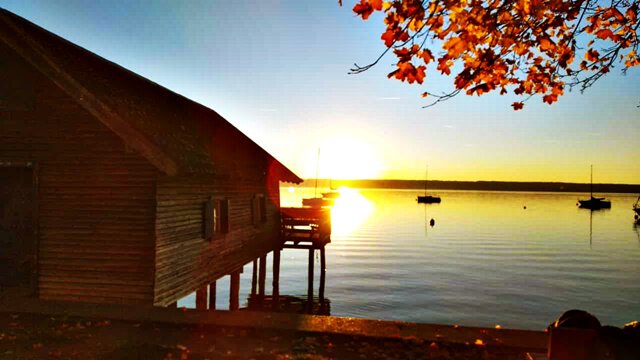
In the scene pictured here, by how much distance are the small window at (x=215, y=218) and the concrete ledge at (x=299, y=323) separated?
21.1 feet

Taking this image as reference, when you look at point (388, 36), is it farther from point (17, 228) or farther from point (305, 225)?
point (305, 225)

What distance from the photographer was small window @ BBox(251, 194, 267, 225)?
21.2 meters

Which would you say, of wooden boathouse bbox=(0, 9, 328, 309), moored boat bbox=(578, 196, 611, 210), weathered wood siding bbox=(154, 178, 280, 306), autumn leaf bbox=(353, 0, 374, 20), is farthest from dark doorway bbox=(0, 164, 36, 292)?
moored boat bbox=(578, 196, 611, 210)

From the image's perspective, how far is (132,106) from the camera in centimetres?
1333

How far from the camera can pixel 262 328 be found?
787 cm

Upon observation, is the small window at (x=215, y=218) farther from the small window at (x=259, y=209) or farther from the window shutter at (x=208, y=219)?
the small window at (x=259, y=209)

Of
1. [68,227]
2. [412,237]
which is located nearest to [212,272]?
[68,227]

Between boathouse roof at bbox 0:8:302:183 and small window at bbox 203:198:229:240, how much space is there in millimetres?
1261

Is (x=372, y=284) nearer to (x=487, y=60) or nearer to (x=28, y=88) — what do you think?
(x=28, y=88)

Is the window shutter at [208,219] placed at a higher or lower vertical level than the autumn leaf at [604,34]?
lower

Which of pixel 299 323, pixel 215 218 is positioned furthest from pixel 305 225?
pixel 299 323

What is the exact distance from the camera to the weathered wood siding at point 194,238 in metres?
12.6

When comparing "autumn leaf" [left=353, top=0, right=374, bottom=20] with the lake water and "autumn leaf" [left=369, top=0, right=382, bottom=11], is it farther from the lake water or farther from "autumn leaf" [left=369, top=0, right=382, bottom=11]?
the lake water

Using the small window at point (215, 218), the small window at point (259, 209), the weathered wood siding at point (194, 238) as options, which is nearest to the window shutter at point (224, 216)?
the small window at point (215, 218)
